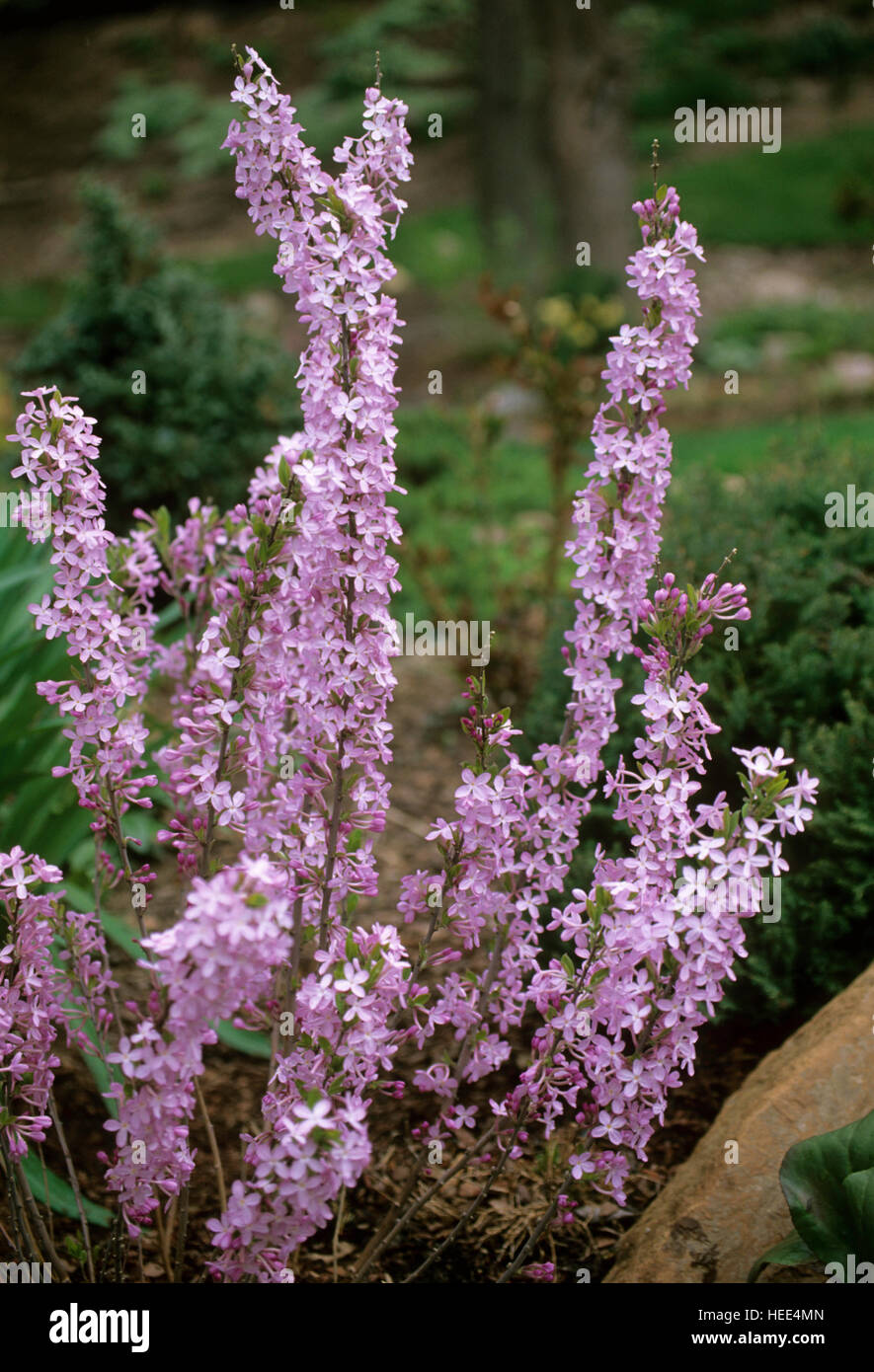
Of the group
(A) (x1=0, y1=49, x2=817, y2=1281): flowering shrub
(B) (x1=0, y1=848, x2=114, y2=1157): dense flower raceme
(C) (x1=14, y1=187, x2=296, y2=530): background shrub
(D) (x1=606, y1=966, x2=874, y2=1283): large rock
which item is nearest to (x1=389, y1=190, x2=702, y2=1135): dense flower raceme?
(A) (x1=0, y1=49, x2=817, y2=1281): flowering shrub

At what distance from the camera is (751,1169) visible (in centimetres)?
222

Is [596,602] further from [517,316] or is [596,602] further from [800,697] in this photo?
[517,316]

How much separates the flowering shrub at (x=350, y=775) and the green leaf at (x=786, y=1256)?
11.1 inches

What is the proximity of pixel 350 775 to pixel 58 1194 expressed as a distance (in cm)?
117

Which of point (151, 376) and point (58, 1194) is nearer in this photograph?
point (58, 1194)

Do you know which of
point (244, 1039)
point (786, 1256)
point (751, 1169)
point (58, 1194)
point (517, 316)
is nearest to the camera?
point (786, 1256)

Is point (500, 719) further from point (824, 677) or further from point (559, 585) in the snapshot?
point (559, 585)

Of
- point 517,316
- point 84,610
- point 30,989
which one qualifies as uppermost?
point 517,316

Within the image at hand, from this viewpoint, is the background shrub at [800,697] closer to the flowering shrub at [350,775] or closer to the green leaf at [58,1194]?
the flowering shrub at [350,775]

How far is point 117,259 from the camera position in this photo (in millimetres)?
5594

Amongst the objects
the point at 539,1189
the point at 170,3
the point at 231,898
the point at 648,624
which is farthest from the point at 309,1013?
the point at 170,3

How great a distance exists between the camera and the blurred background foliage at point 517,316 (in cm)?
325

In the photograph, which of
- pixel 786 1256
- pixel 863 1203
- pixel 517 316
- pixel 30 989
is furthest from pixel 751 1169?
pixel 517 316

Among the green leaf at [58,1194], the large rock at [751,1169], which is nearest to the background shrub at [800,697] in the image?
the large rock at [751,1169]
